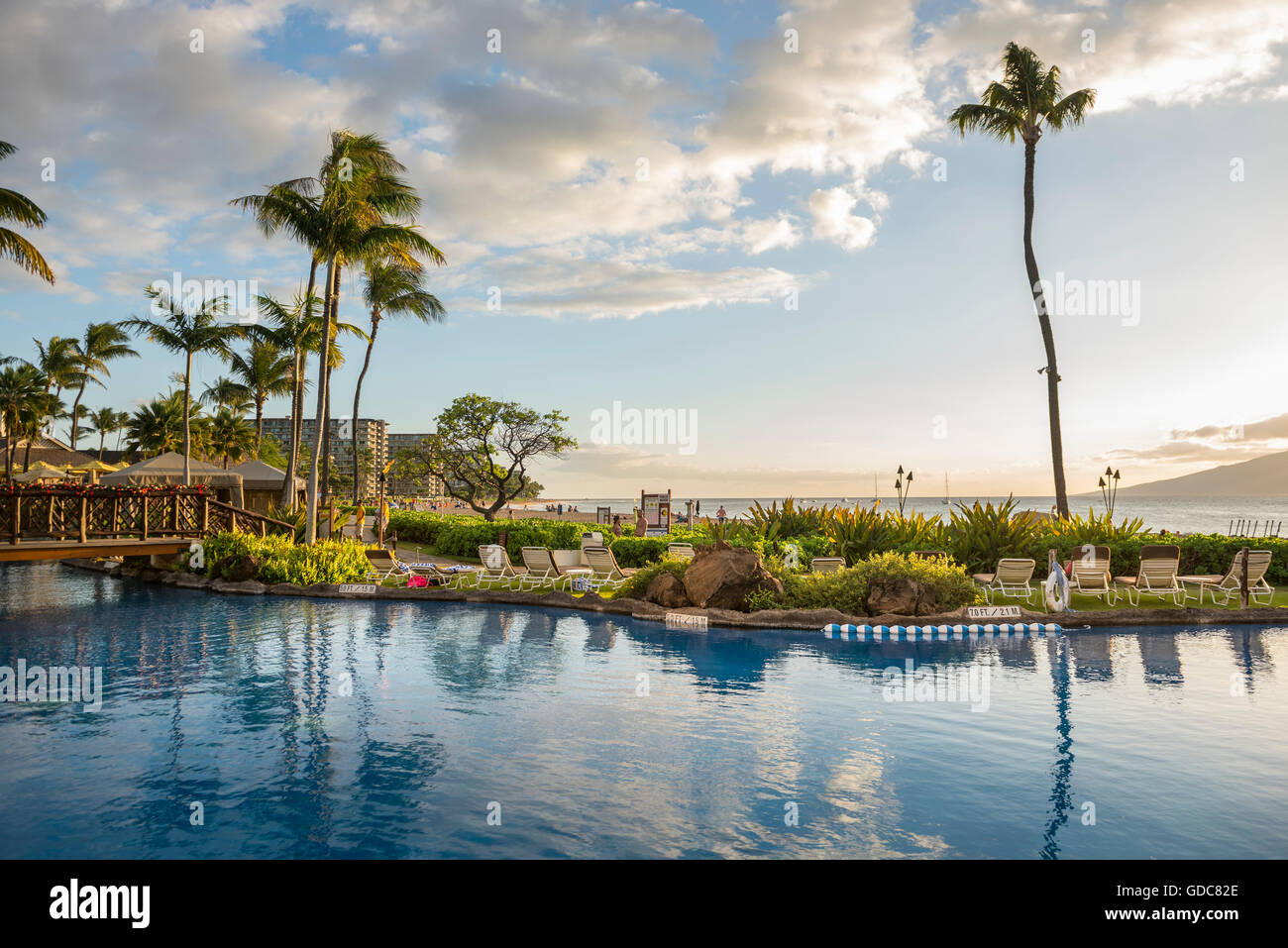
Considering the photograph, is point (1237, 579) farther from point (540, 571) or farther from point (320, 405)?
point (320, 405)

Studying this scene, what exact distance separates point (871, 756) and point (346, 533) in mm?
23079

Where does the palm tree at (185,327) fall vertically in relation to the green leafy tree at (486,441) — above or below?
above

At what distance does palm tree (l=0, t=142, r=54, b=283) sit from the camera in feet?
60.6

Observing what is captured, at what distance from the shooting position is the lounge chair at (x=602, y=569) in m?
17.8

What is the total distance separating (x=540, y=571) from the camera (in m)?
18.3

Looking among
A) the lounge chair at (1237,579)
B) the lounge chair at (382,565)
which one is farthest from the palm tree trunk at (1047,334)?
the lounge chair at (382,565)

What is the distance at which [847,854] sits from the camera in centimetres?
501

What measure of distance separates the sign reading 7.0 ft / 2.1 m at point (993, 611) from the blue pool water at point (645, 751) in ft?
4.48

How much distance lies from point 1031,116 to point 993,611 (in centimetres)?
1815

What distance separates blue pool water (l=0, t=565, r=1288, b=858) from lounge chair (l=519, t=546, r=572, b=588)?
206 inches

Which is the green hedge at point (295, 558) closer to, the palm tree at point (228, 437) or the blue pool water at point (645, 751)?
the blue pool water at point (645, 751)

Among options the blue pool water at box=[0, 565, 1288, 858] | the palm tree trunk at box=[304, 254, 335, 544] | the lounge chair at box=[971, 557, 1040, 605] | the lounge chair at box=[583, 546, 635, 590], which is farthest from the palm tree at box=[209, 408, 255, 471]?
the lounge chair at box=[971, 557, 1040, 605]

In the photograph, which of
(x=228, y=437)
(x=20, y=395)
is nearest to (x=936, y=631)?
(x=228, y=437)
